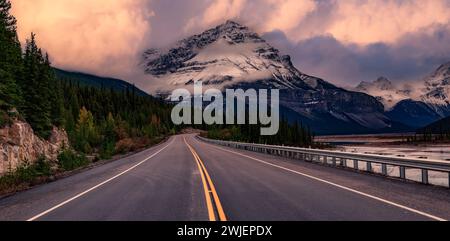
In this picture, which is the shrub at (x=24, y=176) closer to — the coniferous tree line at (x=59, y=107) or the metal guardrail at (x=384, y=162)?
the coniferous tree line at (x=59, y=107)

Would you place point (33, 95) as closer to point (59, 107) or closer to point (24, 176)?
point (59, 107)

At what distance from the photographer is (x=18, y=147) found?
31234 mm

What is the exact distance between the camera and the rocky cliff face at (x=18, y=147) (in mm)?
26572

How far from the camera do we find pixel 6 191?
15.3 m

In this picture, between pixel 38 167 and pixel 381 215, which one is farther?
pixel 38 167

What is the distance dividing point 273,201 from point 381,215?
9.64 ft

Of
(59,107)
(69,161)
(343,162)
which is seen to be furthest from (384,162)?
(59,107)

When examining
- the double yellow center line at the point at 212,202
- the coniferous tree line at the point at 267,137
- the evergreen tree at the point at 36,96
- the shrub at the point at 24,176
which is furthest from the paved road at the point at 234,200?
the coniferous tree line at the point at 267,137

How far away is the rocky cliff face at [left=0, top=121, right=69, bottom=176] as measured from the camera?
87.2 feet

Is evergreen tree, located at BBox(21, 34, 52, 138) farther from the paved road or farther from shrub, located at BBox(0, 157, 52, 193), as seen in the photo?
the paved road

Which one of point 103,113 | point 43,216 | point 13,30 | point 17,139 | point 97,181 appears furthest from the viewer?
point 103,113

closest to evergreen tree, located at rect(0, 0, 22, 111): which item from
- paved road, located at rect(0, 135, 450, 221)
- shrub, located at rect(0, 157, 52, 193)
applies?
shrub, located at rect(0, 157, 52, 193)
